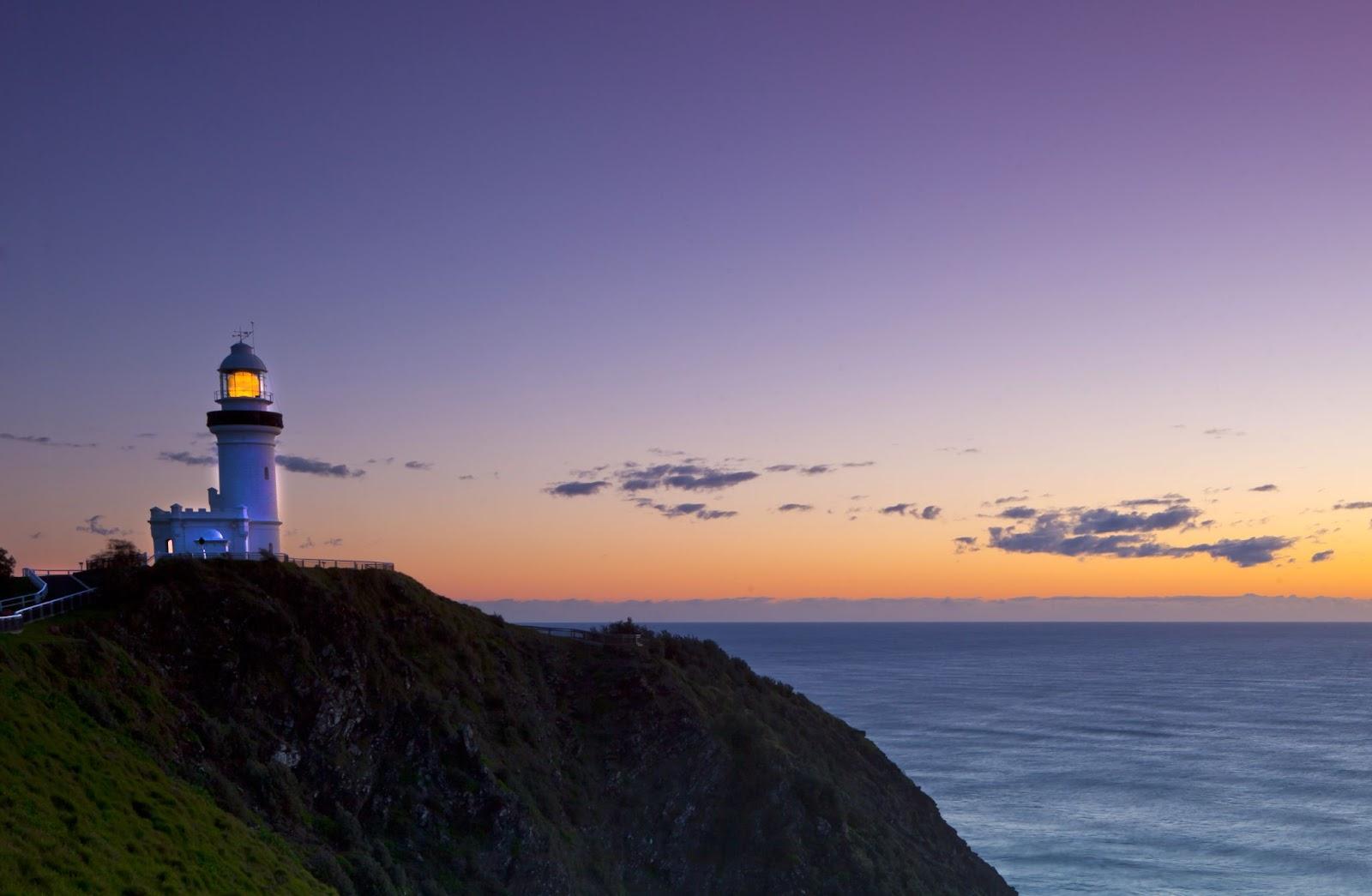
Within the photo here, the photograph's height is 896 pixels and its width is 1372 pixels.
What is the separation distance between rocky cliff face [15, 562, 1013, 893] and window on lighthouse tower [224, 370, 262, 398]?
13206 millimetres

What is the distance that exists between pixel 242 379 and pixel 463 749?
23.9m

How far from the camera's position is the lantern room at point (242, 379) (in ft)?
172

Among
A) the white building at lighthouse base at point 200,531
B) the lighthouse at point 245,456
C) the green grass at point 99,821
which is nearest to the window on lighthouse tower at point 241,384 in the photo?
the lighthouse at point 245,456

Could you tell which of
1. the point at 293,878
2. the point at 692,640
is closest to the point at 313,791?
the point at 293,878


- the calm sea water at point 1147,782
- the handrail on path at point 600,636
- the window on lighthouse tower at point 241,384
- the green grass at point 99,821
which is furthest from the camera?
the calm sea water at point 1147,782

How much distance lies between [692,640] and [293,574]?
2590 cm

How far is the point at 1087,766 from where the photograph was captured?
346 feet

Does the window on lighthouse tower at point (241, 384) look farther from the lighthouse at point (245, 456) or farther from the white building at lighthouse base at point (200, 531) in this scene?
the white building at lighthouse base at point (200, 531)

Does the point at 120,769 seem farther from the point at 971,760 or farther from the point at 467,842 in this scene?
the point at 971,760

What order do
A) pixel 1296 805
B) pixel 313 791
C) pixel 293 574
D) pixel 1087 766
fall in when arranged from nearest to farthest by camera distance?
pixel 313 791 < pixel 293 574 < pixel 1296 805 < pixel 1087 766

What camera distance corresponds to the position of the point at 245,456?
171 ft

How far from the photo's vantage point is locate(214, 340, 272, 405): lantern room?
172 ft

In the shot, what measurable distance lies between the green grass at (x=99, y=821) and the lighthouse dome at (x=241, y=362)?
23.6m

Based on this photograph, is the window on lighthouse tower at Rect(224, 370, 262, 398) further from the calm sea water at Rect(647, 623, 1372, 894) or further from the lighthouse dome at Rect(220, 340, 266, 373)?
the calm sea water at Rect(647, 623, 1372, 894)
